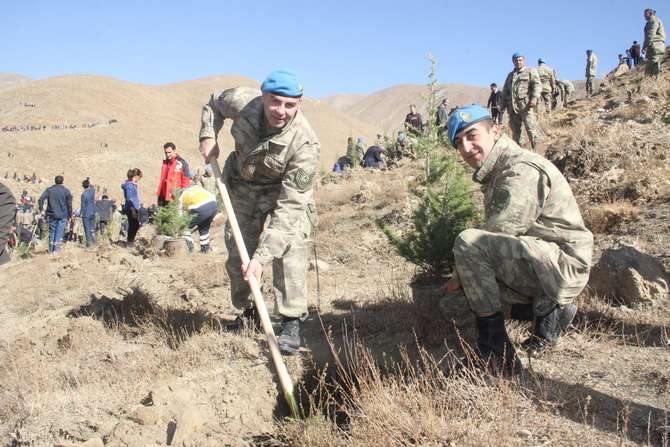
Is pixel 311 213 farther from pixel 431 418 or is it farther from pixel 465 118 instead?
pixel 431 418

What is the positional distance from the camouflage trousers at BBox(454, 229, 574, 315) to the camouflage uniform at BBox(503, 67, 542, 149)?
23.5ft

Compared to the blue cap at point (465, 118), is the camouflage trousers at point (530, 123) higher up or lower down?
higher up

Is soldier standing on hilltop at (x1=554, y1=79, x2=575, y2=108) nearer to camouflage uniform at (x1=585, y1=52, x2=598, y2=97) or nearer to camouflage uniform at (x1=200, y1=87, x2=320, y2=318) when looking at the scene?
camouflage uniform at (x1=585, y1=52, x2=598, y2=97)

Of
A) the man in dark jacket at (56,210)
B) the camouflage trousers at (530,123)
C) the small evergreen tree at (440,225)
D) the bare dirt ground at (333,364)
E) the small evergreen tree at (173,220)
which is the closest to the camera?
the bare dirt ground at (333,364)

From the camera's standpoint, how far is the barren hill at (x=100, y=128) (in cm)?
3894

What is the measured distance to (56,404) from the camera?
3646 millimetres

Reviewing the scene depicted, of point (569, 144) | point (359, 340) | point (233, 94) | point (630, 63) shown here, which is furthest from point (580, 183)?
point (630, 63)

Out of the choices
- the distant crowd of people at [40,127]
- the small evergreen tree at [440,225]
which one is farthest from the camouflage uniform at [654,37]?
the distant crowd of people at [40,127]

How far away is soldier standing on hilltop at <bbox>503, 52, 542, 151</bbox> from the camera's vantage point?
9805 millimetres

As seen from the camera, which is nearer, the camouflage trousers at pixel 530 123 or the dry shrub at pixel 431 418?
the dry shrub at pixel 431 418

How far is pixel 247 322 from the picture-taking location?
178 inches

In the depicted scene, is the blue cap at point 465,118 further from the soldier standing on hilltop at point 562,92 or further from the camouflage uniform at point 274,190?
the soldier standing on hilltop at point 562,92

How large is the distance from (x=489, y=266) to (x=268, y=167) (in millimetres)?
1744

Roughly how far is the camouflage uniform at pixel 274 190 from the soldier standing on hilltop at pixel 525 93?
6.96 m
